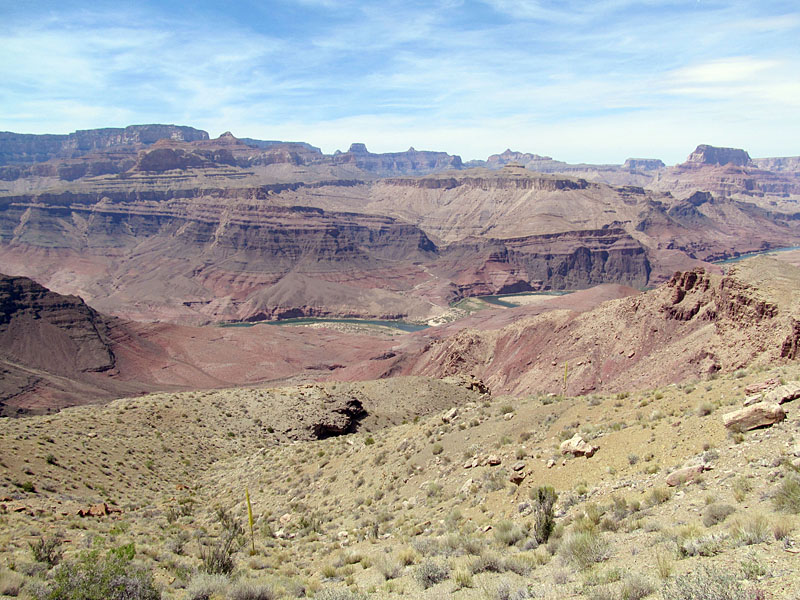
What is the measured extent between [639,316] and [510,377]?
13326 millimetres

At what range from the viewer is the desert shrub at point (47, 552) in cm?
1377

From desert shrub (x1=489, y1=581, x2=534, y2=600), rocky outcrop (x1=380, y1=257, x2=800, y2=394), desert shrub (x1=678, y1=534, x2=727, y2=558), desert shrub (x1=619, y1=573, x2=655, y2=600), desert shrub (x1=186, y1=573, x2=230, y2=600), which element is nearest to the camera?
desert shrub (x1=619, y1=573, x2=655, y2=600)

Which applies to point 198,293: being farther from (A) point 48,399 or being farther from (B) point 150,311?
(A) point 48,399

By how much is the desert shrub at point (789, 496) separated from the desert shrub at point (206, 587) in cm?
1098

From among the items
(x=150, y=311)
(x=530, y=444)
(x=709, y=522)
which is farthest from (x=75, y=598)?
(x=150, y=311)

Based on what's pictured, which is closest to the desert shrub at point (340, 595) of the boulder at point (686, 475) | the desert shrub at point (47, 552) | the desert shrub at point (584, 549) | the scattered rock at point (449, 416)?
the desert shrub at point (584, 549)

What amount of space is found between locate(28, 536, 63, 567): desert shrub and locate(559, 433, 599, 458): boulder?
14.2 meters

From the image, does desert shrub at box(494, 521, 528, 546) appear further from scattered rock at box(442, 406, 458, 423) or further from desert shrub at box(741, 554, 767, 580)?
scattered rock at box(442, 406, 458, 423)

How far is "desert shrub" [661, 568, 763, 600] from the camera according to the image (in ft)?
23.1

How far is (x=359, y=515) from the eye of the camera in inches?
783

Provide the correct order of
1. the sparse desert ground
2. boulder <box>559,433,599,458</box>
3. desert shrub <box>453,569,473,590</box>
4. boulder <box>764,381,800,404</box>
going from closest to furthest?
the sparse desert ground → desert shrub <box>453,569,473,590</box> → boulder <box>764,381,800,404</box> → boulder <box>559,433,599,458</box>

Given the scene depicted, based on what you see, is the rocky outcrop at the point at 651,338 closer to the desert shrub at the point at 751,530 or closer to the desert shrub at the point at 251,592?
the desert shrub at the point at 751,530

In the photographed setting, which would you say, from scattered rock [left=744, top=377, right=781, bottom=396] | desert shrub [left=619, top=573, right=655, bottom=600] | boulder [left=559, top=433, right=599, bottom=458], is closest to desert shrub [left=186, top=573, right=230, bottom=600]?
desert shrub [left=619, top=573, right=655, bottom=600]

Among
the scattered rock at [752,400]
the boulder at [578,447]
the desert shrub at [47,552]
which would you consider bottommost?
the desert shrub at [47,552]
